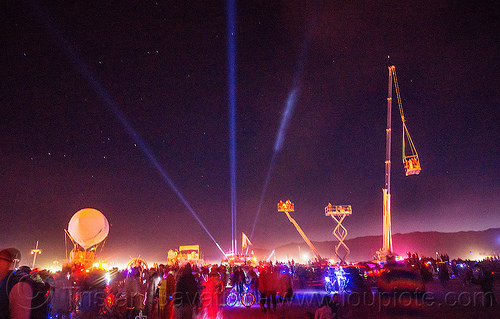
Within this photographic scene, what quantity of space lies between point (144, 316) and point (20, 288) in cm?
731

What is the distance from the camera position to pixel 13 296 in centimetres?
352

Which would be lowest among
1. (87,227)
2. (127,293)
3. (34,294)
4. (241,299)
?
(241,299)

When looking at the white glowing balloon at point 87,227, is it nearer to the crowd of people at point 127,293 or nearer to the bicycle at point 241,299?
the crowd of people at point 127,293

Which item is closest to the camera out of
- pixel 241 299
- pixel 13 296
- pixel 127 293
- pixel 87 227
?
pixel 13 296

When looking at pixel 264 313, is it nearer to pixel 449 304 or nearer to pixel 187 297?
pixel 187 297

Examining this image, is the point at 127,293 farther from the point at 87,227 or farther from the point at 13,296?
the point at 87,227

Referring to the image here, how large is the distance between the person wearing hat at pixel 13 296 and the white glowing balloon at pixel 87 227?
101ft

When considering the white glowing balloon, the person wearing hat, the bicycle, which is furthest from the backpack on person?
the white glowing balloon

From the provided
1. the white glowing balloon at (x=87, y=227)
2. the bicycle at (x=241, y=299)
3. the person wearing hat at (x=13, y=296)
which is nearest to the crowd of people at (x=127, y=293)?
the person wearing hat at (x=13, y=296)

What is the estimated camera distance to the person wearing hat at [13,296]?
3506mm

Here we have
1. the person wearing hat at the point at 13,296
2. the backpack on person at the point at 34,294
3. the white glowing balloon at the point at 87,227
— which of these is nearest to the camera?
Result: the person wearing hat at the point at 13,296

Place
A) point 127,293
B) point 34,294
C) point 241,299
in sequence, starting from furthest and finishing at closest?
point 241,299, point 127,293, point 34,294

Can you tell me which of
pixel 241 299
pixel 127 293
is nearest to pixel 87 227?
pixel 241 299

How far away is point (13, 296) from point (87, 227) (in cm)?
3115
